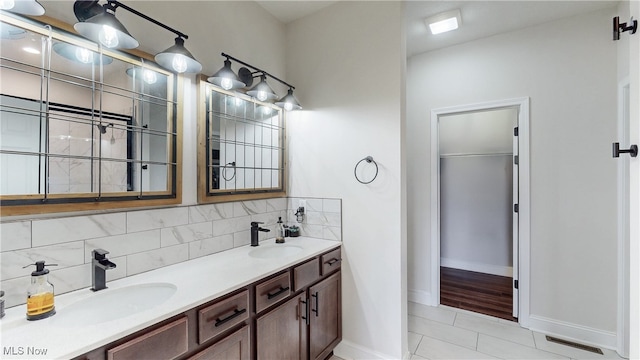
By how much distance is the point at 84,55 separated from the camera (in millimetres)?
1285

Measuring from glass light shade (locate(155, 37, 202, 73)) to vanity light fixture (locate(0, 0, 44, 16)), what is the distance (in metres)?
0.45

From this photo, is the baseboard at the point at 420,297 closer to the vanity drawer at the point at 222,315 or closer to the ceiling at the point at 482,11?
the vanity drawer at the point at 222,315

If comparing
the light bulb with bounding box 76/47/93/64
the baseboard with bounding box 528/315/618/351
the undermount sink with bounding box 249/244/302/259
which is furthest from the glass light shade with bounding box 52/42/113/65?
the baseboard with bounding box 528/315/618/351

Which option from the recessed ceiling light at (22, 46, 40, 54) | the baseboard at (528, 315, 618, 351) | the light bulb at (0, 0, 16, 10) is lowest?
the baseboard at (528, 315, 618, 351)

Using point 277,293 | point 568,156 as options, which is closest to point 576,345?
point 568,156

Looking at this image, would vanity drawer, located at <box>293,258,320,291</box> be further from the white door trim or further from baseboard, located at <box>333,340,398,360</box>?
the white door trim

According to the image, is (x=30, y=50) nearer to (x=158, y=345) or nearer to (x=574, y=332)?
(x=158, y=345)

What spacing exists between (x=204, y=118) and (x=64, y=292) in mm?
1164

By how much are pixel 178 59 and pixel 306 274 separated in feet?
4.95

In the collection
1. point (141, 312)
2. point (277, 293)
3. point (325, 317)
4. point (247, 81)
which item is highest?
point (247, 81)

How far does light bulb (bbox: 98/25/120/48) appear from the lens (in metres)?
1.15

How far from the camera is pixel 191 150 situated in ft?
5.66

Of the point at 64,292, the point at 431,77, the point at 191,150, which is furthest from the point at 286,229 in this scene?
the point at 431,77

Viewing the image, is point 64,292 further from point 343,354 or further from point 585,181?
point 585,181
